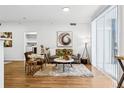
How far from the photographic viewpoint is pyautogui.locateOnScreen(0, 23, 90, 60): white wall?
10609 millimetres

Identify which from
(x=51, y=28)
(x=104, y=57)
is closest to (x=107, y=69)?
(x=104, y=57)

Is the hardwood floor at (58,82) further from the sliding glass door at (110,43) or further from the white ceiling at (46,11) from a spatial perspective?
the white ceiling at (46,11)

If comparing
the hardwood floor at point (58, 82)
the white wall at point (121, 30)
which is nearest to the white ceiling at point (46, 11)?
the white wall at point (121, 30)

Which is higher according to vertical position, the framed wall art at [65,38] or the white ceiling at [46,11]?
the white ceiling at [46,11]

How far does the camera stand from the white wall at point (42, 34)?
10609 millimetres

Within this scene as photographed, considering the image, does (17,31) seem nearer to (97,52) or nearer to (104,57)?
(97,52)

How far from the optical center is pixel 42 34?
10.8 meters

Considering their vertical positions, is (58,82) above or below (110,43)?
below

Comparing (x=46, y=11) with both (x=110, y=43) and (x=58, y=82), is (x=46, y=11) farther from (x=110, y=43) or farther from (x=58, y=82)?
(x=58, y=82)

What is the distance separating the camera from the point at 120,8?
12.6 ft

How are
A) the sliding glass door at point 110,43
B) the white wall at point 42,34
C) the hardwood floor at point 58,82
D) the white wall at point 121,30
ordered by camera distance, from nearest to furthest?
the white wall at point 121,30
the hardwood floor at point 58,82
the sliding glass door at point 110,43
the white wall at point 42,34

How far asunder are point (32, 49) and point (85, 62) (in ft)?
11.6

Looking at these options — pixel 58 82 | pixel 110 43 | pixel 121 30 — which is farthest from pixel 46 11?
pixel 121 30
